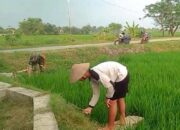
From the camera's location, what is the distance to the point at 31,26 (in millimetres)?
38531

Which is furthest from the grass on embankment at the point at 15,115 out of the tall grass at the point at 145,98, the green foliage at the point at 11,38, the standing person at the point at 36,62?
the green foliage at the point at 11,38

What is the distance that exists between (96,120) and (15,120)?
1.05 meters

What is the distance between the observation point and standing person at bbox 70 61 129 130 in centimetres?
406

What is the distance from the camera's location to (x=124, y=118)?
438 cm


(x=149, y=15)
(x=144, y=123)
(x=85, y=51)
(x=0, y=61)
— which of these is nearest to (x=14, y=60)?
(x=0, y=61)

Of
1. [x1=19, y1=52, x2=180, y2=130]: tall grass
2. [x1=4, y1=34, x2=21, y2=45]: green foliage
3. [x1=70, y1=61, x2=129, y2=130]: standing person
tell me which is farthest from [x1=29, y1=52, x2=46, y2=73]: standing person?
[x1=4, y1=34, x2=21, y2=45]: green foliage

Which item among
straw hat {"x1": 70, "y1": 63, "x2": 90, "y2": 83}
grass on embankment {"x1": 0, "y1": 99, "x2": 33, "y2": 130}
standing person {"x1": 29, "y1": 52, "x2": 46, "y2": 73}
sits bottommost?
grass on embankment {"x1": 0, "y1": 99, "x2": 33, "y2": 130}

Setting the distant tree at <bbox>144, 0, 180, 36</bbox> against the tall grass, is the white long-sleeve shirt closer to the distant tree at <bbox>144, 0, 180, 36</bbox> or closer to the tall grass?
the tall grass

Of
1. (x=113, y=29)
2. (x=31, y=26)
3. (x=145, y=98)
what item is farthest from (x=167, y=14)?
(x=145, y=98)

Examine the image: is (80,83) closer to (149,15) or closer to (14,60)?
(14,60)

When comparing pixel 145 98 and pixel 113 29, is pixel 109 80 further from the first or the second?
pixel 113 29

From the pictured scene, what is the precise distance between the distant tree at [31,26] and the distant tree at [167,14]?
487 inches

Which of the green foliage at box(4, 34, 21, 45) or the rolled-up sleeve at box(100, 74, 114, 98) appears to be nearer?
the rolled-up sleeve at box(100, 74, 114, 98)

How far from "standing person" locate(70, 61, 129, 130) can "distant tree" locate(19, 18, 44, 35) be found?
3412 centimetres
